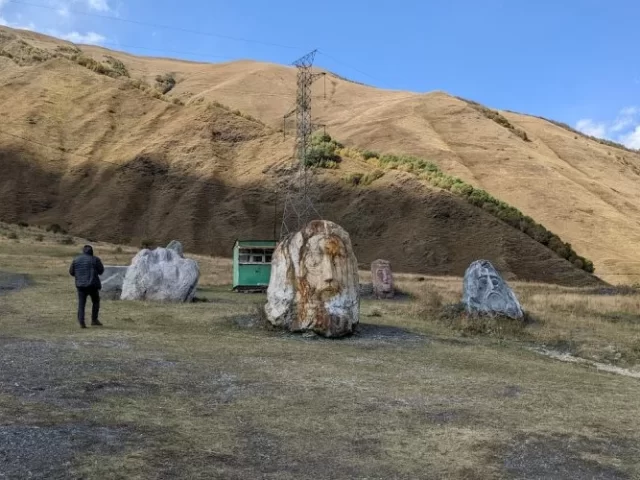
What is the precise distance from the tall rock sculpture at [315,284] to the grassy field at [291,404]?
1.76 ft

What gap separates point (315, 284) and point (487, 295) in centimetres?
671

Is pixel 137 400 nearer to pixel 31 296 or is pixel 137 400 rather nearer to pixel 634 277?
pixel 31 296

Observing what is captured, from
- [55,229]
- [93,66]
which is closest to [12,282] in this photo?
[55,229]

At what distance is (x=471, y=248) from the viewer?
47125 mm

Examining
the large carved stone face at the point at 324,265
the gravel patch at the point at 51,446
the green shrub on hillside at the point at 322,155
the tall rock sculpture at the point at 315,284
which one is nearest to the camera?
the gravel patch at the point at 51,446

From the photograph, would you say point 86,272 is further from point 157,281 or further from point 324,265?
point 157,281

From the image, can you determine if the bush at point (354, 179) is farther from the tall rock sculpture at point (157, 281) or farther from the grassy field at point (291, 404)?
the grassy field at point (291, 404)

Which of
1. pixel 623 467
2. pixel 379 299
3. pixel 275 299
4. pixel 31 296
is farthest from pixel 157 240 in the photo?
pixel 623 467

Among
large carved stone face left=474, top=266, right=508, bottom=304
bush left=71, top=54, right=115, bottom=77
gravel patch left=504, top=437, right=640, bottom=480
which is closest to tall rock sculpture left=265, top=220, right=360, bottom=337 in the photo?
large carved stone face left=474, top=266, right=508, bottom=304

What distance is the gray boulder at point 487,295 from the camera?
20.0 metres

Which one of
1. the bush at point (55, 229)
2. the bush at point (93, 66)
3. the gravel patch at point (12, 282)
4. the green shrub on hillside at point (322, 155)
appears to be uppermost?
the bush at point (93, 66)

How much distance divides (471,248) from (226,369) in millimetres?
38366

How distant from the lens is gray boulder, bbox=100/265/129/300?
21.4 metres


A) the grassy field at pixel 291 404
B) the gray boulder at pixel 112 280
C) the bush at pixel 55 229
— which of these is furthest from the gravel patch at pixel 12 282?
the bush at pixel 55 229
